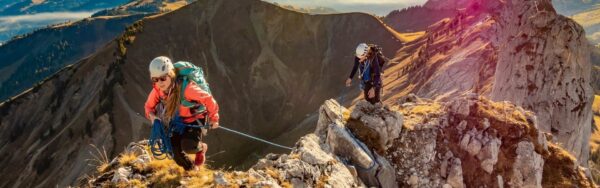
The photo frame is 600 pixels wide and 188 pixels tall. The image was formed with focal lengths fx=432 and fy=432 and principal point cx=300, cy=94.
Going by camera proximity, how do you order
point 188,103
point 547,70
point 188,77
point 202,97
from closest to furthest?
point 202,97 < point 188,77 < point 188,103 < point 547,70

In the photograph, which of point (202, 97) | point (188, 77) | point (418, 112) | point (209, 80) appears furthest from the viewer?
point (209, 80)

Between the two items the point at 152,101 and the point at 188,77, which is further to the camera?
the point at 152,101

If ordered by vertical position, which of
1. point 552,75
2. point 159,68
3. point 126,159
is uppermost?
point 159,68

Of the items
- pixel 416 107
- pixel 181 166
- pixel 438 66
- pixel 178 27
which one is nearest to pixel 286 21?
pixel 178 27

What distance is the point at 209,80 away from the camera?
115 m

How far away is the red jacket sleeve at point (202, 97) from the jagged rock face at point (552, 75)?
38093 millimetres

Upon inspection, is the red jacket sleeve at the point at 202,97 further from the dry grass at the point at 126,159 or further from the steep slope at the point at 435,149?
the steep slope at the point at 435,149

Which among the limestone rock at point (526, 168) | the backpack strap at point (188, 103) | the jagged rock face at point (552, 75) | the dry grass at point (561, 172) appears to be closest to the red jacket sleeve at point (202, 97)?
the backpack strap at point (188, 103)

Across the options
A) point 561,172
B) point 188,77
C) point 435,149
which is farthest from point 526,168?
point 188,77

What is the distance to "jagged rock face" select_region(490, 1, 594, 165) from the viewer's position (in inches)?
1577

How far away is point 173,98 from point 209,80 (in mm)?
106413

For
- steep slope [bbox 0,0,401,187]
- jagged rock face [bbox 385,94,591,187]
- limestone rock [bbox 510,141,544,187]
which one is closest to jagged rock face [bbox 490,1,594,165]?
jagged rock face [bbox 385,94,591,187]

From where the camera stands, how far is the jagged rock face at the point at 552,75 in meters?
40.1

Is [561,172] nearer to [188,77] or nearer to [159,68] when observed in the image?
[188,77]
